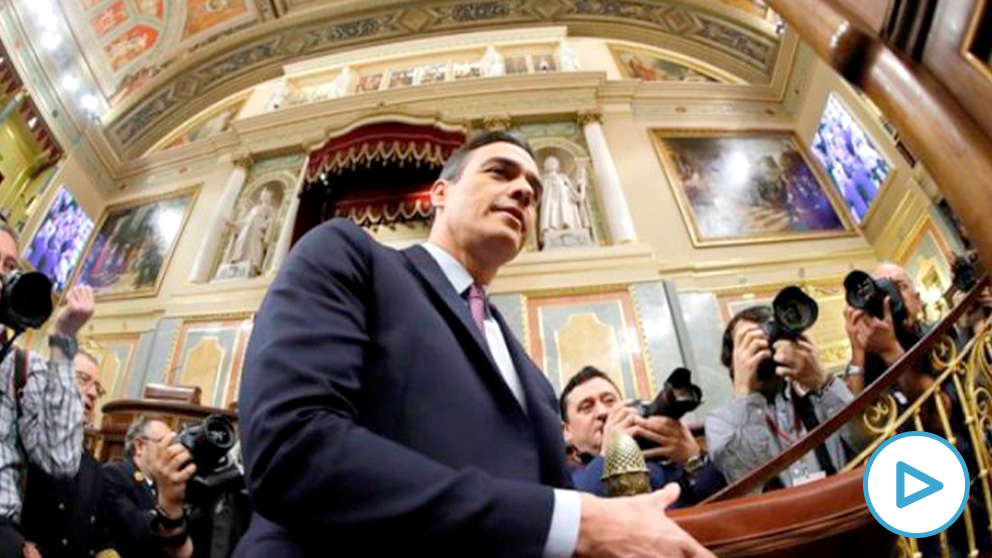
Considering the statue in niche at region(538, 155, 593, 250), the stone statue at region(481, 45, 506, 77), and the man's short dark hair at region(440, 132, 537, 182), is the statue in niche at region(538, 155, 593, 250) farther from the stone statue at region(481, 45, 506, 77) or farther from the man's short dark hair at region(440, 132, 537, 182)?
the man's short dark hair at region(440, 132, 537, 182)

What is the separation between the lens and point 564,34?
10664 mm

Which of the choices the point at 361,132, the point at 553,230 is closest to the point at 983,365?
the point at 553,230

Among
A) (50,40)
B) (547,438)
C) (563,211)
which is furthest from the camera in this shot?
(50,40)

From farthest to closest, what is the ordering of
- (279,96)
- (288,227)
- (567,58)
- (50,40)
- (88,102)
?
(279,96) < (567,58) < (88,102) < (50,40) < (288,227)

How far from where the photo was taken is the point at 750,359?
2000 millimetres

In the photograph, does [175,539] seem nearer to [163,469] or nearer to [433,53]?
[163,469]

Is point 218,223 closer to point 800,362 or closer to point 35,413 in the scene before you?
point 35,413

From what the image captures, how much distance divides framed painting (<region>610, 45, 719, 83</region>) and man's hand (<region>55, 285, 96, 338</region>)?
9.23 m

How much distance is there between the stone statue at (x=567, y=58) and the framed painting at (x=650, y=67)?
2.59 ft

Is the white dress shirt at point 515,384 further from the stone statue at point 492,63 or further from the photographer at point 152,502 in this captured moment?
the stone statue at point 492,63

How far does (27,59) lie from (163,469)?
8612 mm

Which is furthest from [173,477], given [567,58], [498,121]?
[567,58]

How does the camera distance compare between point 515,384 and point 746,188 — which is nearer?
point 515,384

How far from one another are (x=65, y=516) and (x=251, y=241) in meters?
6.42
